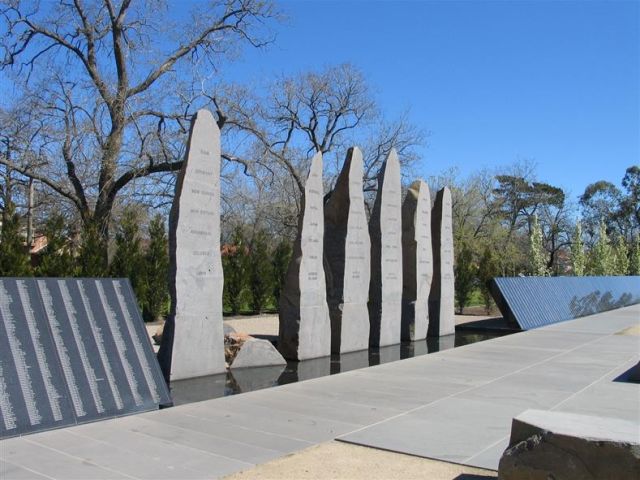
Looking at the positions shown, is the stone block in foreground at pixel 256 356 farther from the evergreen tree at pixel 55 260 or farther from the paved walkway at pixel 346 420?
the evergreen tree at pixel 55 260

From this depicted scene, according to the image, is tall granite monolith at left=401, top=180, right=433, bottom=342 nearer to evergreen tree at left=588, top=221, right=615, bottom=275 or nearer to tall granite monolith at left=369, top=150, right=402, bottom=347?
tall granite monolith at left=369, top=150, right=402, bottom=347

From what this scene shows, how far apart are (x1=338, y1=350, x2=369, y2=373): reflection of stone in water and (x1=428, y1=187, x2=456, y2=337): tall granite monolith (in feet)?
11.8

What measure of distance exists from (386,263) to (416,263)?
1.31 m

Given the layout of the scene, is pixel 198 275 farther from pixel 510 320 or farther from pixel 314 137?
pixel 314 137

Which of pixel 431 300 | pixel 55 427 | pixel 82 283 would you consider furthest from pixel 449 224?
pixel 55 427

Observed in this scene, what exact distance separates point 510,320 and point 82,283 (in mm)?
12401

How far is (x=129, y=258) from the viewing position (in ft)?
67.1

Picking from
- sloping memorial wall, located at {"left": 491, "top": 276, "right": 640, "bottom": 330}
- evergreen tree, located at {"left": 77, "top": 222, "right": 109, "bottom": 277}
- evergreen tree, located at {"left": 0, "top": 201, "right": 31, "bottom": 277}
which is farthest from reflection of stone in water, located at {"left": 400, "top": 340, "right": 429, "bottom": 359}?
evergreen tree, located at {"left": 0, "top": 201, "right": 31, "bottom": 277}

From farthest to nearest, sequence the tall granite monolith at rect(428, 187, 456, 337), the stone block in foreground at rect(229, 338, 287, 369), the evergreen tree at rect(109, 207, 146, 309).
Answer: the evergreen tree at rect(109, 207, 146, 309) → the tall granite monolith at rect(428, 187, 456, 337) → the stone block in foreground at rect(229, 338, 287, 369)

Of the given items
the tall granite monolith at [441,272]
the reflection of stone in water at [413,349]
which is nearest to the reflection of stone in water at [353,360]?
the reflection of stone in water at [413,349]

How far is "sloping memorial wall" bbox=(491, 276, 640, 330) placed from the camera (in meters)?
16.5

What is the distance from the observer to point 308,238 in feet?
35.4

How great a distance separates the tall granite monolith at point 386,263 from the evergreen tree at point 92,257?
9236mm

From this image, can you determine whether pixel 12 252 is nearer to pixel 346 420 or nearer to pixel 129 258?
pixel 129 258
